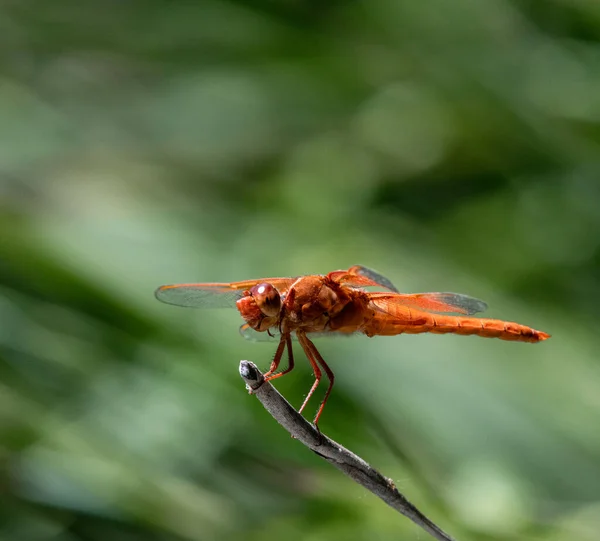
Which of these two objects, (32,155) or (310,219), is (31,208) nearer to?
(32,155)

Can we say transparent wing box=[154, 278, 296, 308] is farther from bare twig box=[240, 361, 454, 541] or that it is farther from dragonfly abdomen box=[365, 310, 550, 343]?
bare twig box=[240, 361, 454, 541]

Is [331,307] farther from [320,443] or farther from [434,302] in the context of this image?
[320,443]

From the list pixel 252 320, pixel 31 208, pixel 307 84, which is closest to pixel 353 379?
pixel 252 320

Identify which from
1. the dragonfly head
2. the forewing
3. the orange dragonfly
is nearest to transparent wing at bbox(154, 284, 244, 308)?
the orange dragonfly

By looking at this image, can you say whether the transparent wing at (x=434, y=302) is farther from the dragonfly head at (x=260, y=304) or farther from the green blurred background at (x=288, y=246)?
the green blurred background at (x=288, y=246)

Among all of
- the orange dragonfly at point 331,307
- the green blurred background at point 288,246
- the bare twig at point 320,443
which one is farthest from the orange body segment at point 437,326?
the bare twig at point 320,443
